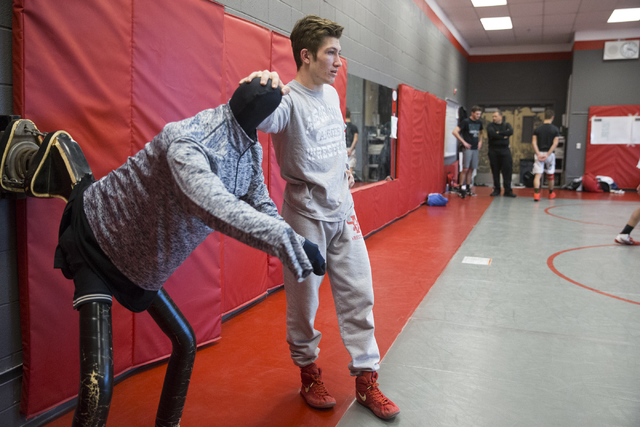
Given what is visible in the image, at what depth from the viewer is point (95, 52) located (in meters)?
1.94

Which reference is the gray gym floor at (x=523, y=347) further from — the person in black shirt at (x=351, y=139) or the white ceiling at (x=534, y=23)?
the white ceiling at (x=534, y=23)

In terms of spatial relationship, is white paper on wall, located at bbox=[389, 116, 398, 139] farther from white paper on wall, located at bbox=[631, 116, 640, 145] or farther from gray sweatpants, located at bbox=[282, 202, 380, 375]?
white paper on wall, located at bbox=[631, 116, 640, 145]

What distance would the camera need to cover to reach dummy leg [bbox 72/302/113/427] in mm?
1185

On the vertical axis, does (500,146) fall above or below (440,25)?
below

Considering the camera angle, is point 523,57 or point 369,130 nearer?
point 369,130

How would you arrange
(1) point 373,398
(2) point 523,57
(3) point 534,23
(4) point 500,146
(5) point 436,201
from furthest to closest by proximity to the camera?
1. (2) point 523,57
2. (3) point 534,23
3. (4) point 500,146
4. (5) point 436,201
5. (1) point 373,398

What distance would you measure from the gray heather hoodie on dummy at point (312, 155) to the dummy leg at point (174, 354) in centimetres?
62

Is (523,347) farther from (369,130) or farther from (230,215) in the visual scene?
(369,130)

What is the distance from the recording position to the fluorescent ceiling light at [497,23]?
35.0ft

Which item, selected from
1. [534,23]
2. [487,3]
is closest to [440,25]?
[487,3]

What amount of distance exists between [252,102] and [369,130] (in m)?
4.60

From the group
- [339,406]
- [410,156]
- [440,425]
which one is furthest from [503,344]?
[410,156]

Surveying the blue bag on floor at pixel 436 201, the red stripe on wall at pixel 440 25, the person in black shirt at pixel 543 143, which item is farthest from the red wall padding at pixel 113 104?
the person in black shirt at pixel 543 143

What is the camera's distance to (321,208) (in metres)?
1.91
